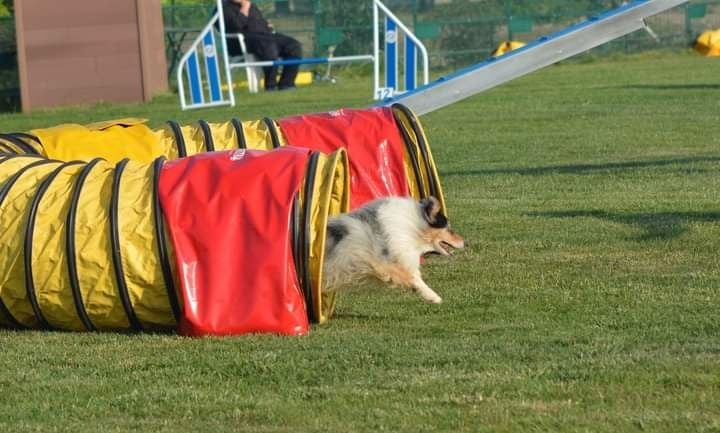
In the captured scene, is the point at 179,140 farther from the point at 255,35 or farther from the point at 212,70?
the point at 255,35

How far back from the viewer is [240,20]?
83.3 ft

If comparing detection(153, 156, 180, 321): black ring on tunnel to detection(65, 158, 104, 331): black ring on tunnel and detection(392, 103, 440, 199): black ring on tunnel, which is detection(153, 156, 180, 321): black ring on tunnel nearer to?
detection(65, 158, 104, 331): black ring on tunnel

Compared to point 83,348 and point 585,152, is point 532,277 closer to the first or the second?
point 83,348

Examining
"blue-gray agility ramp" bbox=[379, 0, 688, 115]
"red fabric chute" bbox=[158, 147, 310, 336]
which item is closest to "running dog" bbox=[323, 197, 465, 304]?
"red fabric chute" bbox=[158, 147, 310, 336]

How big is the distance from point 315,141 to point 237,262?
3.14m

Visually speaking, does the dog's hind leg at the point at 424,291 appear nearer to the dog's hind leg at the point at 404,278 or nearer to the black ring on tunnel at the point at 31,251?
the dog's hind leg at the point at 404,278

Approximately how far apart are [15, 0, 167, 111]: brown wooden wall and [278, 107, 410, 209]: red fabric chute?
16.1m

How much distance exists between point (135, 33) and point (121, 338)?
19.2 meters

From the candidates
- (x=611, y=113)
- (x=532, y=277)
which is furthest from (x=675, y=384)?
(x=611, y=113)

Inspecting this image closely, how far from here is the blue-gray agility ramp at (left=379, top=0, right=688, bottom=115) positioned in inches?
430

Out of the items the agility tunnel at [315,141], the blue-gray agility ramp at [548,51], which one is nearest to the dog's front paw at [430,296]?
the agility tunnel at [315,141]

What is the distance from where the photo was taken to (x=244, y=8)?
25.6 meters

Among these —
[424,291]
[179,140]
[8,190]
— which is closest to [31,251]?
[8,190]

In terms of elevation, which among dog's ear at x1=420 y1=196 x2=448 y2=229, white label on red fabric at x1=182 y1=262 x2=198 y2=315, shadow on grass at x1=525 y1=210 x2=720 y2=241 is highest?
dog's ear at x1=420 y1=196 x2=448 y2=229
